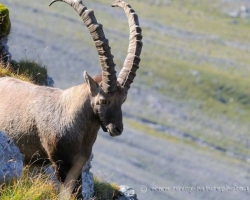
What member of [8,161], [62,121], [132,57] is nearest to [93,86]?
[62,121]

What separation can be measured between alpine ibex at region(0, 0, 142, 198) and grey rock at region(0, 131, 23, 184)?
1047 millimetres

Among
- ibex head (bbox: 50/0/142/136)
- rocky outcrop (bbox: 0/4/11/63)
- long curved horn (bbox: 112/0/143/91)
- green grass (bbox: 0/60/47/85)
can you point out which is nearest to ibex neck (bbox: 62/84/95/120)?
ibex head (bbox: 50/0/142/136)

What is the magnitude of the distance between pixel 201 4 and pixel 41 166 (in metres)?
140

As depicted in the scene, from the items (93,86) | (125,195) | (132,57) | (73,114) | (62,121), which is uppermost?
(132,57)

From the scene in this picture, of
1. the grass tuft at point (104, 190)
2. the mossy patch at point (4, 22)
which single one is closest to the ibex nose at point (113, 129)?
the grass tuft at point (104, 190)

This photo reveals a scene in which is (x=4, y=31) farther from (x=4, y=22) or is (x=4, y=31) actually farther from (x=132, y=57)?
(x=132, y=57)

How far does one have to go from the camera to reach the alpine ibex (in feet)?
39.1

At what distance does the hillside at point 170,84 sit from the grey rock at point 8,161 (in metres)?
15.8

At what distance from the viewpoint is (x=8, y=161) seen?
10461 mm

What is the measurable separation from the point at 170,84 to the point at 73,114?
7363 centimetres

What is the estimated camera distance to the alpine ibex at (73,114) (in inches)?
469

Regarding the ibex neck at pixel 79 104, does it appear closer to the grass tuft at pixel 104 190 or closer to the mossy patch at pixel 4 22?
the grass tuft at pixel 104 190

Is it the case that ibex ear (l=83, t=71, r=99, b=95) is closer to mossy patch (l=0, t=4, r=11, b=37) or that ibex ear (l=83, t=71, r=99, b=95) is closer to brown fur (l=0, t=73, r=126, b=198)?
brown fur (l=0, t=73, r=126, b=198)

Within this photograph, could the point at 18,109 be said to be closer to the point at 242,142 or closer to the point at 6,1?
the point at 242,142
